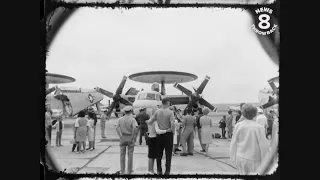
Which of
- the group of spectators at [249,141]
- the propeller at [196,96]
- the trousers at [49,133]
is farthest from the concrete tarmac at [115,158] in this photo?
the group of spectators at [249,141]

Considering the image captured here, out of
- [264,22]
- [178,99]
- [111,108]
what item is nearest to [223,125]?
Result: [178,99]

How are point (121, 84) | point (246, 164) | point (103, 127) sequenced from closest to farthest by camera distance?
point (246, 164), point (121, 84), point (103, 127)

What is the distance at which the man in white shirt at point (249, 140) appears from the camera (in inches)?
120

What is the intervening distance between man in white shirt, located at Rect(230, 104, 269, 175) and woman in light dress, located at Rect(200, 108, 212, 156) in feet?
2.80

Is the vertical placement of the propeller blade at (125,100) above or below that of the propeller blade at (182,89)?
below

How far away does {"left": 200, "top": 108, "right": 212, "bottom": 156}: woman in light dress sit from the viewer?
159 inches

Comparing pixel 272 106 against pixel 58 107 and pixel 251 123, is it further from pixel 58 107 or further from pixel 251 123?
pixel 58 107

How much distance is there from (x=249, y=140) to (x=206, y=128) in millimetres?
1084

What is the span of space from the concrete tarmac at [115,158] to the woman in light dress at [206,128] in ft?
0.28

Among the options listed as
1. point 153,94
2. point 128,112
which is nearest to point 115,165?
point 128,112

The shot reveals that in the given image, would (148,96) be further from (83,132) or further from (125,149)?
(83,132)

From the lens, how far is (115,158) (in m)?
3.95

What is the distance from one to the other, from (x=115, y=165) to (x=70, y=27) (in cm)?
226

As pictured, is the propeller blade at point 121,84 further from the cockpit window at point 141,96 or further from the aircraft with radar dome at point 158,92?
the cockpit window at point 141,96
